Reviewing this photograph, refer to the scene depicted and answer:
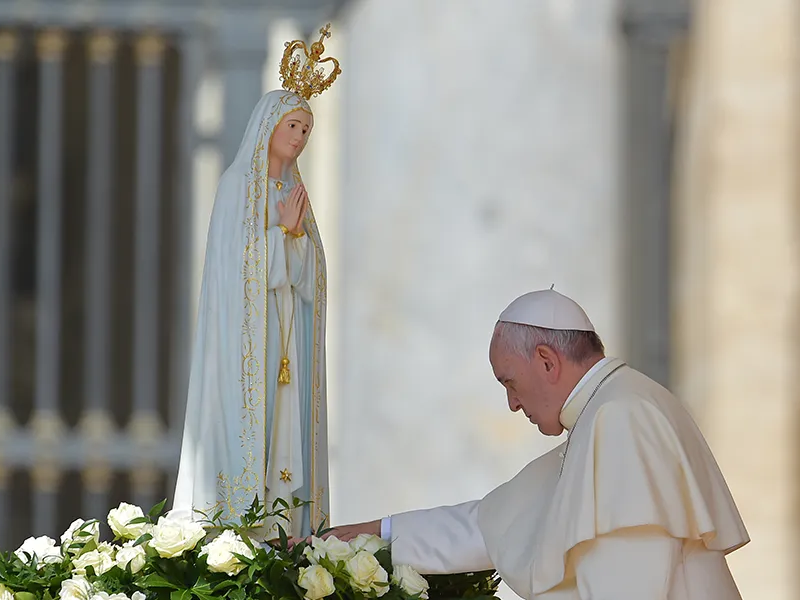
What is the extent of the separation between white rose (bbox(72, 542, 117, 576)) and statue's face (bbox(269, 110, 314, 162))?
881mm

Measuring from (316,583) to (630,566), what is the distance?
61 centimetres

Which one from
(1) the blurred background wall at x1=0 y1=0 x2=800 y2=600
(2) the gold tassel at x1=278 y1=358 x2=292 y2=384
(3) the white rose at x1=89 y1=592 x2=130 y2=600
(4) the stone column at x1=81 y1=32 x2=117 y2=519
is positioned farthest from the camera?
(4) the stone column at x1=81 y1=32 x2=117 y2=519

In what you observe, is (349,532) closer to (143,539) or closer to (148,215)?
(143,539)

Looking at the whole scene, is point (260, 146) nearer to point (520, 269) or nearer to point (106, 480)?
point (520, 269)

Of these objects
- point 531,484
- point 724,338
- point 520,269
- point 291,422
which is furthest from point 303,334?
point 724,338

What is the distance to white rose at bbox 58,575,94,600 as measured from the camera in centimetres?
352

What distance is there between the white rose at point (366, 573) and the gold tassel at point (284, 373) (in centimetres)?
40

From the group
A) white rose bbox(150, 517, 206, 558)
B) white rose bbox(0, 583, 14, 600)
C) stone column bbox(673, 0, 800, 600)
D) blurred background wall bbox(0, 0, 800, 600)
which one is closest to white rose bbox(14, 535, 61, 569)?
white rose bbox(0, 583, 14, 600)

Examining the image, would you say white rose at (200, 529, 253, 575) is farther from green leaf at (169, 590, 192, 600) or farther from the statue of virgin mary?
the statue of virgin mary

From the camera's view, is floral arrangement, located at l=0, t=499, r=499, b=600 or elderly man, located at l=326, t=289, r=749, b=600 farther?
elderly man, located at l=326, t=289, r=749, b=600

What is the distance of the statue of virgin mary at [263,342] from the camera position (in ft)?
12.4

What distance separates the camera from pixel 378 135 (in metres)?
6.66

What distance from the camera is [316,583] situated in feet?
11.6

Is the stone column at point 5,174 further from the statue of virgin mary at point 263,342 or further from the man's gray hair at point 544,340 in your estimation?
the man's gray hair at point 544,340
